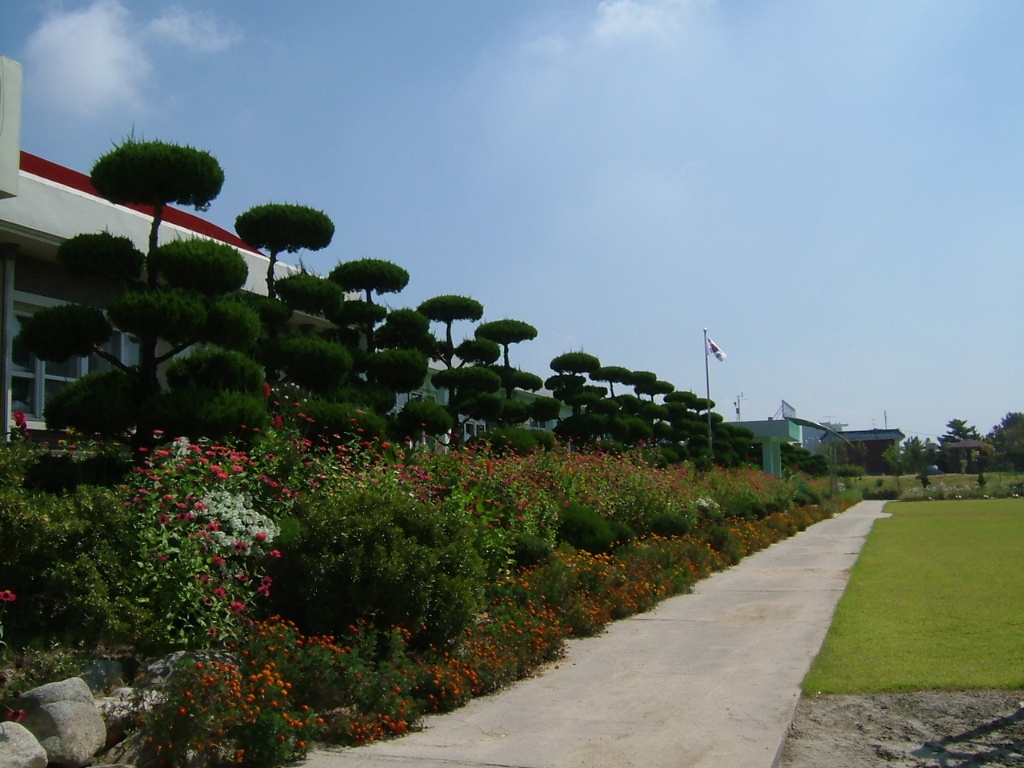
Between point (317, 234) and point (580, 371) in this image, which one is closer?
point (317, 234)

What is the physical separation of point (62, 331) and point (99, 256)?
820 millimetres

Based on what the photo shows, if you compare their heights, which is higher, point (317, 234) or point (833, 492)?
point (317, 234)

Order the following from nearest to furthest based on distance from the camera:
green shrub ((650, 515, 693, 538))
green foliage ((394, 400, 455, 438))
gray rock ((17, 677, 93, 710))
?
gray rock ((17, 677, 93, 710)) < green foliage ((394, 400, 455, 438)) < green shrub ((650, 515, 693, 538))

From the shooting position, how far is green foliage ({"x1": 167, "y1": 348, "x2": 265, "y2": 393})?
874 cm

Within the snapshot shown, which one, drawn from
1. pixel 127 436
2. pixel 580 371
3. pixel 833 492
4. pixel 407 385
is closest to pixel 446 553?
pixel 127 436

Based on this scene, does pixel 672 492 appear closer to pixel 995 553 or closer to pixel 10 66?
pixel 995 553

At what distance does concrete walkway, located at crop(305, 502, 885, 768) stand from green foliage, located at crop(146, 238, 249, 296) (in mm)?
4537

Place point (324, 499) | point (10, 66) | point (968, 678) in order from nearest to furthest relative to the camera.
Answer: point (968, 678) → point (324, 499) → point (10, 66)

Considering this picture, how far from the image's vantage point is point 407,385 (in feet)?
47.2

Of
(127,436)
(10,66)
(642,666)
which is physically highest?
(10,66)

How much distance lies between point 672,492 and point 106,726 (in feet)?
43.4

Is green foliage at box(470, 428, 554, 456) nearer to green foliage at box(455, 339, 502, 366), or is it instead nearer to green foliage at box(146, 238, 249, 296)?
green foliage at box(455, 339, 502, 366)

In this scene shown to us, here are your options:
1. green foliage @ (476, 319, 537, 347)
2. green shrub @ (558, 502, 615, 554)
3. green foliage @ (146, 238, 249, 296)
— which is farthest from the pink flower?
green foliage @ (476, 319, 537, 347)

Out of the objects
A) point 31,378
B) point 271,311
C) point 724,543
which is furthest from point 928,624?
point 31,378
